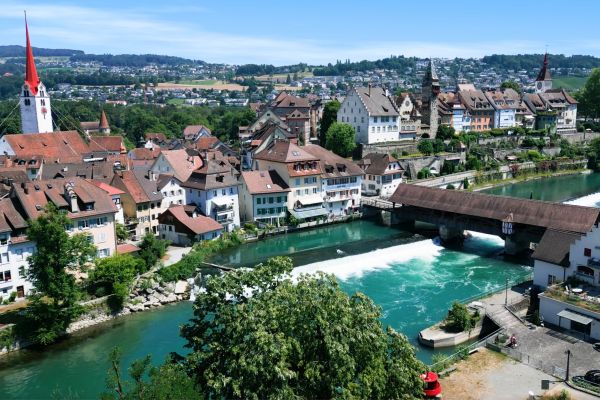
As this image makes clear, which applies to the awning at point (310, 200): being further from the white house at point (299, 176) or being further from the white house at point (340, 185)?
the white house at point (340, 185)

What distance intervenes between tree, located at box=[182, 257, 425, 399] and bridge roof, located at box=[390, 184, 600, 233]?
2470 centimetres

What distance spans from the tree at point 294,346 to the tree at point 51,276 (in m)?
13.5

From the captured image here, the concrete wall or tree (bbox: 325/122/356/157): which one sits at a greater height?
tree (bbox: 325/122/356/157)

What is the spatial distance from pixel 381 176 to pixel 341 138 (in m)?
12.0

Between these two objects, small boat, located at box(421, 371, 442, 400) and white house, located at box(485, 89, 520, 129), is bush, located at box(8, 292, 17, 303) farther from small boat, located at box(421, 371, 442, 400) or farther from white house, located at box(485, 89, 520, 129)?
white house, located at box(485, 89, 520, 129)

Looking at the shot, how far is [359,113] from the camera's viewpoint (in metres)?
74.3

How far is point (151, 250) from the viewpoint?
39125mm

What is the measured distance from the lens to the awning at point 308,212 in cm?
5131

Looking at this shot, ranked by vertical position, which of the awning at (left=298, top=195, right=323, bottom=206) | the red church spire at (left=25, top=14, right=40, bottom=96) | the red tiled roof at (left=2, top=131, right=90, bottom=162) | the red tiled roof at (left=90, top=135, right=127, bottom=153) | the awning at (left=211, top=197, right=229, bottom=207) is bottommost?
the awning at (left=298, top=195, right=323, bottom=206)

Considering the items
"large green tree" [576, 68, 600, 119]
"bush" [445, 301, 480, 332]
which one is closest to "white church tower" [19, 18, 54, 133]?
"bush" [445, 301, 480, 332]

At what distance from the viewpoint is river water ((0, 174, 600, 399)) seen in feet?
86.3

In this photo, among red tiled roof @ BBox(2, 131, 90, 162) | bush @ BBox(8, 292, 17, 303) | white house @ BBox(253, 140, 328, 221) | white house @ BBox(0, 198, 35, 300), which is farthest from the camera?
red tiled roof @ BBox(2, 131, 90, 162)

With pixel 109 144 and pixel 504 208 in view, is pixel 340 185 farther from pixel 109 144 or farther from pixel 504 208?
pixel 109 144

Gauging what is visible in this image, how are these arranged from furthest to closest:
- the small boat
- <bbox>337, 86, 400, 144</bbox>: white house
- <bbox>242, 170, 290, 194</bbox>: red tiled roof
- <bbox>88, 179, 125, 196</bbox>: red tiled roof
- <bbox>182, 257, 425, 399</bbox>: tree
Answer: <bbox>337, 86, 400, 144</bbox>: white house
<bbox>242, 170, 290, 194</bbox>: red tiled roof
<bbox>88, 179, 125, 196</bbox>: red tiled roof
the small boat
<bbox>182, 257, 425, 399</bbox>: tree
